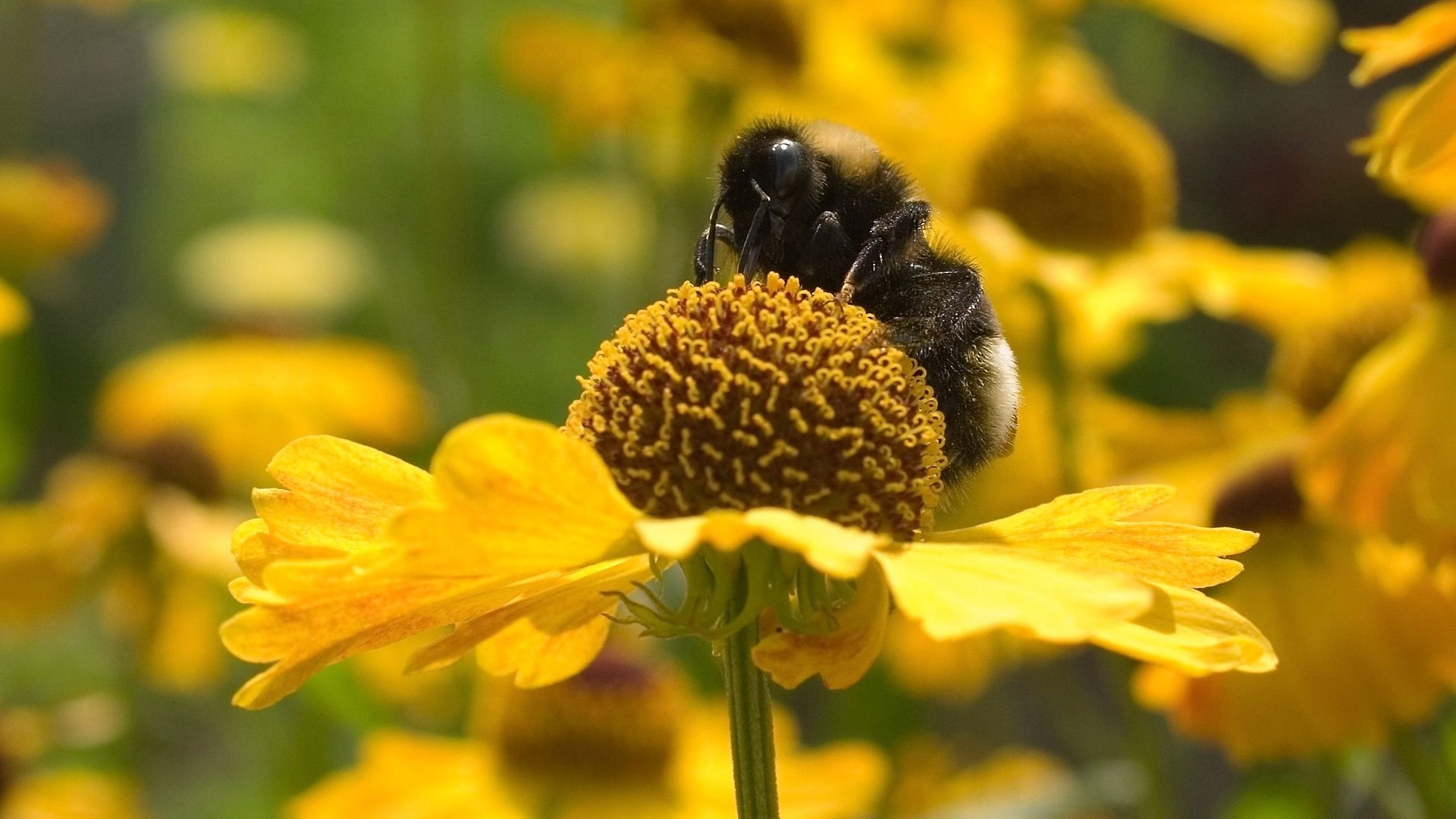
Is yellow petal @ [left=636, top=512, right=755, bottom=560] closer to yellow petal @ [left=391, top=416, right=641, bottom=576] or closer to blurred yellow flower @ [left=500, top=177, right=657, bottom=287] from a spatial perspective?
yellow petal @ [left=391, top=416, right=641, bottom=576]

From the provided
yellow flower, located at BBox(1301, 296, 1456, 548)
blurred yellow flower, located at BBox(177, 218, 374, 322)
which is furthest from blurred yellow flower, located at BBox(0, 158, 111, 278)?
blurred yellow flower, located at BBox(177, 218, 374, 322)

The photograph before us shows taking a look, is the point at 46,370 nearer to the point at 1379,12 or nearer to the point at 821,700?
the point at 821,700

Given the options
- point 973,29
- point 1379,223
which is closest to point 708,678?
point 973,29

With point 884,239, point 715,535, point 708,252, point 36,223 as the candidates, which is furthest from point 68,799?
point 715,535

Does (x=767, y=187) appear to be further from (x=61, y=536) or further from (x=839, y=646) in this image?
(x=61, y=536)

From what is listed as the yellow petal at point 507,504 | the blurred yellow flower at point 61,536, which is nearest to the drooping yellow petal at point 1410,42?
the yellow petal at point 507,504
